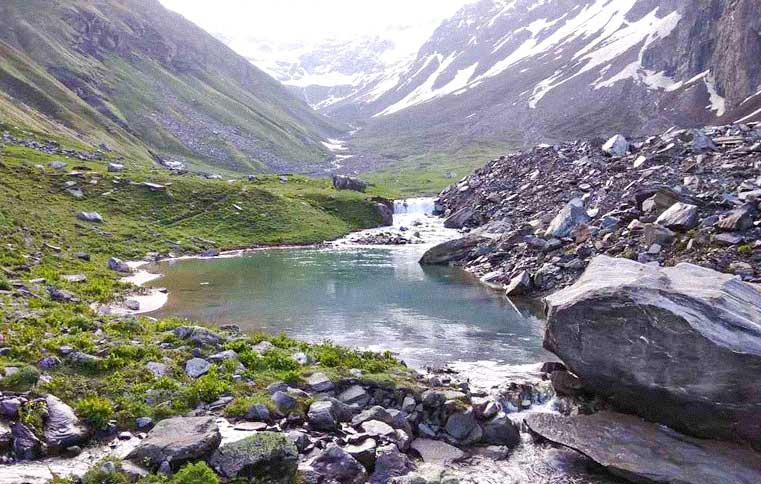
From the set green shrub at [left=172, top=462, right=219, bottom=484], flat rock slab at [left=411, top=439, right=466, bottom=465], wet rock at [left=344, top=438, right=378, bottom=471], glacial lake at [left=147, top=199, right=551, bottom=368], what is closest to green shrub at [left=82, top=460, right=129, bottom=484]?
green shrub at [left=172, top=462, right=219, bottom=484]

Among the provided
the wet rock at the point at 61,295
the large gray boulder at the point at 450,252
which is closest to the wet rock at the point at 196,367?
the wet rock at the point at 61,295

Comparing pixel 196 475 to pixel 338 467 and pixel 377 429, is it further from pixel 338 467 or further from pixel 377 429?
pixel 377 429

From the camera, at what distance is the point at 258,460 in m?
15.9

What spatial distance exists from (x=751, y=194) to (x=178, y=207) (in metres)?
71.7

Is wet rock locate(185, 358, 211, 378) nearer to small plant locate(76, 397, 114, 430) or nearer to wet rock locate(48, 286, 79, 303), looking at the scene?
small plant locate(76, 397, 114, 430)

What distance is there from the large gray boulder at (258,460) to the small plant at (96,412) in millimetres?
4307

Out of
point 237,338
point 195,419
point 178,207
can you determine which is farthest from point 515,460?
point 178,207

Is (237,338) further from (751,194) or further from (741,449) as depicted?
(751,194)

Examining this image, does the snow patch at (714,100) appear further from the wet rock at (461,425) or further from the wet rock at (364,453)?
the wet rock at (364,453)

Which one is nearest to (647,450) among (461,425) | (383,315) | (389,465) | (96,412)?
(461,425)

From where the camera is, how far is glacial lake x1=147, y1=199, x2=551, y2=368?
111 ft

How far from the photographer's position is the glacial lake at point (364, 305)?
111 feet

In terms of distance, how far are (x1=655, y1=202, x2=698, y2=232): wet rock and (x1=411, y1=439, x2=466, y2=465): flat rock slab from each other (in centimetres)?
3295

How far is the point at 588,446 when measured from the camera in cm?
1978
